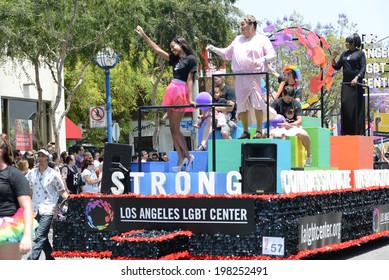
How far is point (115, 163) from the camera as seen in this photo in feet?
39.3

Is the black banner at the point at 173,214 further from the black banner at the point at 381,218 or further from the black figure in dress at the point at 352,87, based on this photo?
the black figure in dress at the point at 352,87

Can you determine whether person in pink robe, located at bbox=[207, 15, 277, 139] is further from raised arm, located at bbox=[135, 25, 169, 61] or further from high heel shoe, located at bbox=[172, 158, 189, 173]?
raised arm, located at bbox=[135, 25, 169, 61]

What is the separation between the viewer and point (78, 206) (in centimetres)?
1196

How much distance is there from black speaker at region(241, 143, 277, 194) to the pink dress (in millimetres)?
1394

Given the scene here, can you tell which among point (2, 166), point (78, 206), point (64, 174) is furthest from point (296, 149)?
point (64, 174)

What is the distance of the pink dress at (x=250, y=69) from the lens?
1241cm

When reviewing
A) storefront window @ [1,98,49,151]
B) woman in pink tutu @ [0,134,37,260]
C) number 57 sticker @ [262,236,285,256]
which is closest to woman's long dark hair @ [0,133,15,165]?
woman in pink tutu @ [0,134,37,260]

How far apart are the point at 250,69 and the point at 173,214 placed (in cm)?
Result: 245

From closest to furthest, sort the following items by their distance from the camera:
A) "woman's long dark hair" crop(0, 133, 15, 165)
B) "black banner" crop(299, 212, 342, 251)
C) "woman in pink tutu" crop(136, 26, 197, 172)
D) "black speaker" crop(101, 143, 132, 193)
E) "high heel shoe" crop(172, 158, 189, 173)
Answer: "woman's long dark hair" crop(0, 133, 15, 165) → "black banner" crop(299, 212, 342, 251) → "black speaker" crop(101, 143, 132, 193) → "woman in pink tutu" crop(136, 26, 197, 172) → "high heel shoe" crop(172, 158, 189, 173)

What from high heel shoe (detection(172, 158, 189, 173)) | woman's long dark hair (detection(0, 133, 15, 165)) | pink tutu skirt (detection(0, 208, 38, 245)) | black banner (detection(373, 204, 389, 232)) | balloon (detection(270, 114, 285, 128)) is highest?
balloon (detection(270, 114, 285, 128))

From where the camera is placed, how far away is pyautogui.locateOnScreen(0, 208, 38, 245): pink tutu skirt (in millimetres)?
7871

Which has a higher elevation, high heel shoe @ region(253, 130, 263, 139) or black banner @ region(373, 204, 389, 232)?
high heel shoe @ region(253, 130, 263, 139)

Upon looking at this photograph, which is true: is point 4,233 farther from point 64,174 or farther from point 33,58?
point 33,58

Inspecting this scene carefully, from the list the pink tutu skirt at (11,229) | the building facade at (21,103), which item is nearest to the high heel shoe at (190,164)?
the pink tutu skirt at (11,229)
